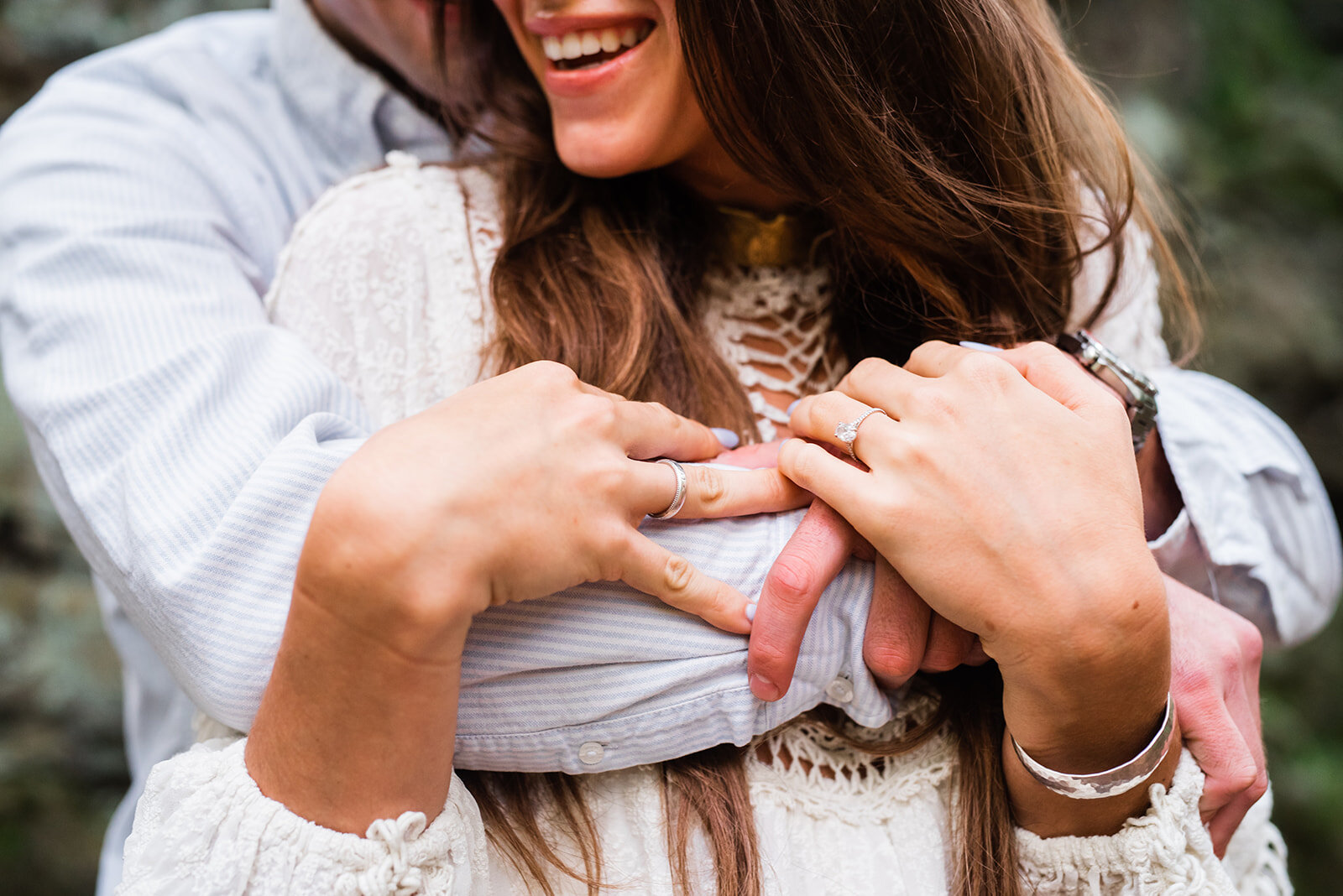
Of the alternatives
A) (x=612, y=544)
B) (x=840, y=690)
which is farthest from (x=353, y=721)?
(x=840, y=690)

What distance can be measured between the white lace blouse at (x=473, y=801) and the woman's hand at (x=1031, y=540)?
0.14 meters

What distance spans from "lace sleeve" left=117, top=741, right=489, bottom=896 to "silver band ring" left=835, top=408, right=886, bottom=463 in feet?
1.60

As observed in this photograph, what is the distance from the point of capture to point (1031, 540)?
2.70 ft

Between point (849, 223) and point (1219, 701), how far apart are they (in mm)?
672

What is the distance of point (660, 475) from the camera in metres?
0.86

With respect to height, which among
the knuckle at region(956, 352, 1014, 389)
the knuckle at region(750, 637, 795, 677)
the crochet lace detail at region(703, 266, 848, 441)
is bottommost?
the knuckle at region(750, 637, 795, 677)

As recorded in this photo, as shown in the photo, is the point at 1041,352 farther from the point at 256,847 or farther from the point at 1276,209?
the point at 1276,209

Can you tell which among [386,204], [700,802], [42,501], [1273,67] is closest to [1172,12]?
[1273,67]

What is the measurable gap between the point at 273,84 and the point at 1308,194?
2.96 meters

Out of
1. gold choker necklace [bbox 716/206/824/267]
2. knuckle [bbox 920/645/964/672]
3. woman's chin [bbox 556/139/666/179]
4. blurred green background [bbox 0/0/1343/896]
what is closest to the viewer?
knuckle [bbox 920/645/964/672]

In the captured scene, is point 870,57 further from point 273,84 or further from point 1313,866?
point 1313,866

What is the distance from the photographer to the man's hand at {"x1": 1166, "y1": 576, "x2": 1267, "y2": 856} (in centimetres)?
97

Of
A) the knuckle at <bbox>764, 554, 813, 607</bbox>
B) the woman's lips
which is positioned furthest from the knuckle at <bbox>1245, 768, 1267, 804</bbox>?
the woman's lips

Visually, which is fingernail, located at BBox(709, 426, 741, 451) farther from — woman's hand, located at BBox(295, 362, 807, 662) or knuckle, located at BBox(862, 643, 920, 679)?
knuckle, located at BBox(862, 643, 920, 679)
